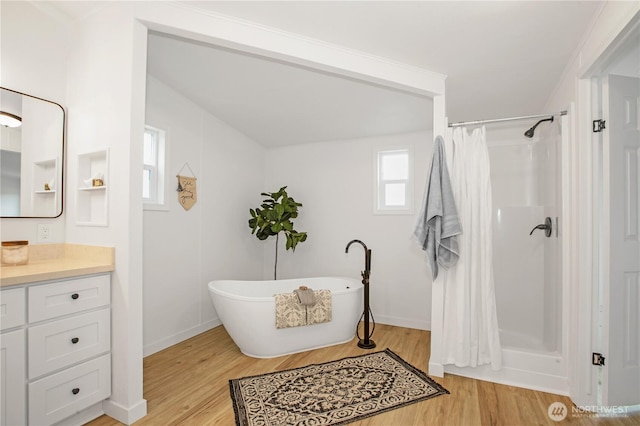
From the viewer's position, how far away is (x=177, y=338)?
125 inches

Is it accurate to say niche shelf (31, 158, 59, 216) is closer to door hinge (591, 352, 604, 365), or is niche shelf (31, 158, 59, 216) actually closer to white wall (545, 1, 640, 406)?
white wall (545, 1, 640, 406)

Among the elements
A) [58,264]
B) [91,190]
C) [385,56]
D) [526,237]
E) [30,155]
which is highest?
[385,56]

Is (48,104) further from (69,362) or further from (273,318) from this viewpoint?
(273,318)

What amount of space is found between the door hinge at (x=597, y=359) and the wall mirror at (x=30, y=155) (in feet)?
11.9

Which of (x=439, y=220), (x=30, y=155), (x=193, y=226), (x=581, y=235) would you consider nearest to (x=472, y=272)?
(x=439, y=220)

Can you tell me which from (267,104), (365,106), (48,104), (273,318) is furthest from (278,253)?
(48,104)

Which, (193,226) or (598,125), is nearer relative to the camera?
(598,125)

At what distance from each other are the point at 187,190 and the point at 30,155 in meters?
1.38

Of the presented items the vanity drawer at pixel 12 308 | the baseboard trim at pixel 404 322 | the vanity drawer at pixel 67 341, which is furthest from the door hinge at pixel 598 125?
the vanity drawer at pixel 12 308

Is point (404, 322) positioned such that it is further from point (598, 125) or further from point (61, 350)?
point (61, 350)

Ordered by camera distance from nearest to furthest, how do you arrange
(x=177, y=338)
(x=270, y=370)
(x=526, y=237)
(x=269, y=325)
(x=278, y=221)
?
(x=270, y=370) < (x=269, y=325) < (x=526, y=237) < (x=177, y=338) < (x=278, y=221)

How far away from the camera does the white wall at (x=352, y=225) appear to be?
3.68 m

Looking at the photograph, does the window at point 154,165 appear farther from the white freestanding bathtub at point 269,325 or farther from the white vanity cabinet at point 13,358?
the white vanity cabinet at point 13,358

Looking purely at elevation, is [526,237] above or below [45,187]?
below
